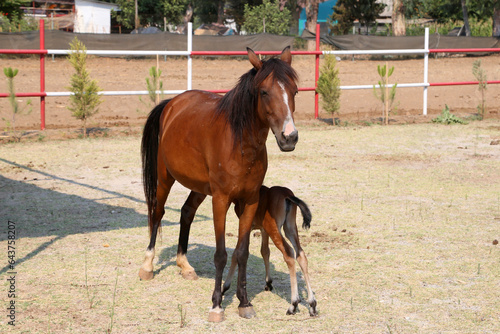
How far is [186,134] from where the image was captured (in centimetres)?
530

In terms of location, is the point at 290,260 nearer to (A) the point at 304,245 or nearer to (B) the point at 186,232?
(B) the point at 186,232

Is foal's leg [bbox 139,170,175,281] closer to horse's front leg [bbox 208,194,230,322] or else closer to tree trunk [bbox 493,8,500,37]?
horse's front leg [bbox 208,194,230,322]

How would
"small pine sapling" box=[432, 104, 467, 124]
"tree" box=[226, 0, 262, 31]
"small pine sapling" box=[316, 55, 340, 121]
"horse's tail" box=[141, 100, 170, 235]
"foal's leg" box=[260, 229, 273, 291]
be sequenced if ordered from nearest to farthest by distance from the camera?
"foal's leg" box=[260, 229, 273, 291]
"horse's tail" box=[141, 100, 170, 235]
"small pine sapling" box=[316, 55, 340, 121]
"small pine sapling" box=[432, 104, 467, 124]
"tree" box=[226, 0, 262, 31]

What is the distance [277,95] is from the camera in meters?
4.35

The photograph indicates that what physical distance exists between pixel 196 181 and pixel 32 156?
7.15 m

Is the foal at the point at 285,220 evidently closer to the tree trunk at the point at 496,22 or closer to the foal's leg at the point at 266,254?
the foal's leg at the point at 266,254

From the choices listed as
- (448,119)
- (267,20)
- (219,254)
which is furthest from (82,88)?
(267,20)

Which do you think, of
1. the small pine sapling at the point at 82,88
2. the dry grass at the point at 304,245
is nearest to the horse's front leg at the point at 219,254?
the dry grass at the point at 304,245

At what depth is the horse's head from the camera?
4.26 m

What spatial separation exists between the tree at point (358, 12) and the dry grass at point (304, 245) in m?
31.2

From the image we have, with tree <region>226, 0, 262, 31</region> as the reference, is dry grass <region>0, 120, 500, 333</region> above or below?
below

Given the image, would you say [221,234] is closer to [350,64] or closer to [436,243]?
[436,243]

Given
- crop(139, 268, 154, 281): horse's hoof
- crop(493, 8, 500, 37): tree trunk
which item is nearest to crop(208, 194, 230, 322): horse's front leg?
crop(139, 268, 154, 281): horse's hoof

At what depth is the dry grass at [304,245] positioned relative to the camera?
4.71 meters
